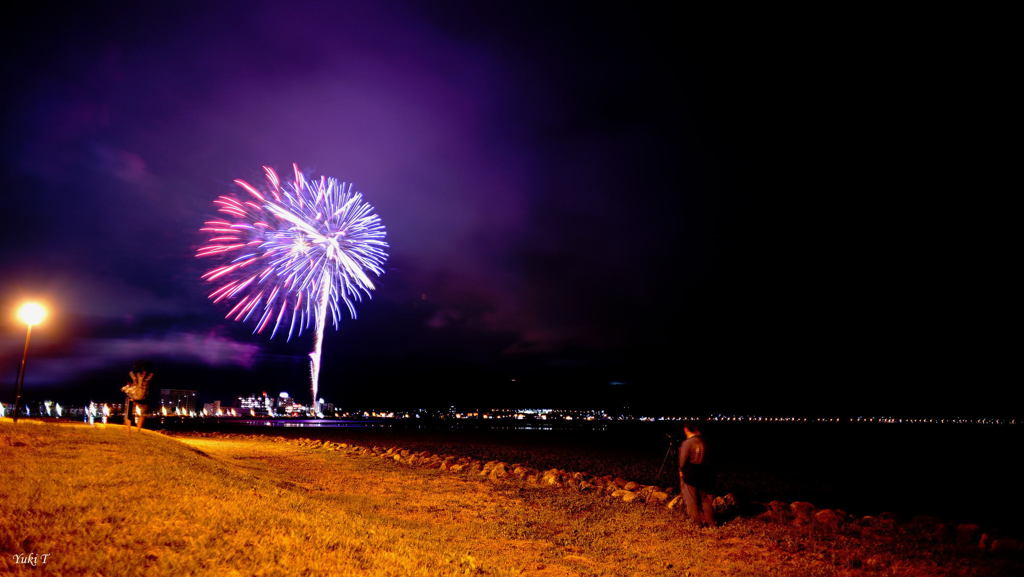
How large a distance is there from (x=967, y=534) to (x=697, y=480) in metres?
4.81

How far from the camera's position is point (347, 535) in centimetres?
871

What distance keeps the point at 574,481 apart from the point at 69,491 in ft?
39.9

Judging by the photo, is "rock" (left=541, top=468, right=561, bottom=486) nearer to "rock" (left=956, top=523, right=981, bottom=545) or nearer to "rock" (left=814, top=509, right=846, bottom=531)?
"rock" (left=814, top=509, right=846, bottom=531)

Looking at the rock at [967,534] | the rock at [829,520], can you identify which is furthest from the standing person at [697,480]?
the rock at [967,534]

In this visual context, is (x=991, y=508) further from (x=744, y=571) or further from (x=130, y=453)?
(x=130, y=453)

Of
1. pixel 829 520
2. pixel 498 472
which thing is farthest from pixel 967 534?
pixel 498 472

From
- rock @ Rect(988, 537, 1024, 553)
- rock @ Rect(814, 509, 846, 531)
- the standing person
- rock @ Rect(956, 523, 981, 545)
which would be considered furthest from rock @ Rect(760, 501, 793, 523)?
rock @ Rect(988, 537, 1024, 553)

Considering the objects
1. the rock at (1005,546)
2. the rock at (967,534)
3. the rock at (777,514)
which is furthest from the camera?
the rock at (777,514)

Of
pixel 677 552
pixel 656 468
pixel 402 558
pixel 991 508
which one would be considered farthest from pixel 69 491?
pixel 991 508

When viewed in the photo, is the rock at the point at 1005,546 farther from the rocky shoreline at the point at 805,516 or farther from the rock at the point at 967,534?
the rock at the point at 967,534

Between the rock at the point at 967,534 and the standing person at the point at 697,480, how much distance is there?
4220 mm

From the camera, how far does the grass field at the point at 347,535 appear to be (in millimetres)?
6730

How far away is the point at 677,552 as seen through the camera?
9.77 metres

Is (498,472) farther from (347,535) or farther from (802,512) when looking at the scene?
(347,535)
